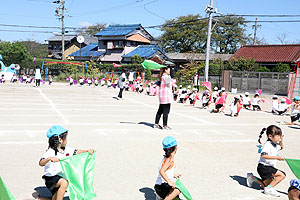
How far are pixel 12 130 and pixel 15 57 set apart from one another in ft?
129

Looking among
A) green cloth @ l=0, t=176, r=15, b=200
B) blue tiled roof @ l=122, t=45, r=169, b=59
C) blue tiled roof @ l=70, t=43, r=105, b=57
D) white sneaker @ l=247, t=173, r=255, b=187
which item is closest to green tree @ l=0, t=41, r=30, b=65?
blue tiled roof @ l=70, t=43, r=105, b=57

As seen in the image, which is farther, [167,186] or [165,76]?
[165,76]

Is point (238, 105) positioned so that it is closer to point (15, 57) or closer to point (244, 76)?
point (244, 76)

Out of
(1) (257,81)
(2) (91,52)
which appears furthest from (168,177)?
Answer: (2) (91,52)

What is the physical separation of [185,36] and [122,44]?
13.5 metres

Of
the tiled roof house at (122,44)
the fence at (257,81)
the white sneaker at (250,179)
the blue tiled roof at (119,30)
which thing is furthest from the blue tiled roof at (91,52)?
the white sneaker at (250,179)

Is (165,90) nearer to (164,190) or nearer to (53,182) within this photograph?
(164,190)

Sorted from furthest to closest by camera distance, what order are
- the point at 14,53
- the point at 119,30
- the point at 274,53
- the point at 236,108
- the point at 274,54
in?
the point at 119,30 < the point at 14,53 < the point at 274,53 < the point at 274,54 < the point at 236,108

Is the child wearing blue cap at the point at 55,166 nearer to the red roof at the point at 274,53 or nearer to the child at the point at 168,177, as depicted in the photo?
the child at the point at 168,177

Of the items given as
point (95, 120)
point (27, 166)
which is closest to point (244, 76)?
point (95, 120)

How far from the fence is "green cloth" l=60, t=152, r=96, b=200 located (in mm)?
24929

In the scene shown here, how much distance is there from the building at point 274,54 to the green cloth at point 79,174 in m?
30.4

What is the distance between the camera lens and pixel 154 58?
43281 mm

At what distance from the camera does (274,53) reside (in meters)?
35.2
